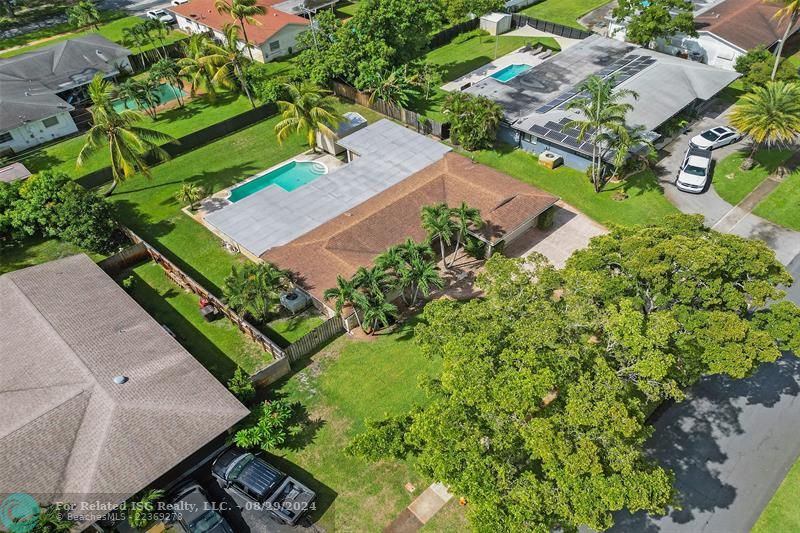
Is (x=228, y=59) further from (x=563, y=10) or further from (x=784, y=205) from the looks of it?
(x=784, y=205)

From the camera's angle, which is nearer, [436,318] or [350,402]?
[436,318]

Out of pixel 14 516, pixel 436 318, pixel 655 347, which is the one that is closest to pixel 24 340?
pixel 14 516

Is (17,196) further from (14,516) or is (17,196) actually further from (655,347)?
(655,347)

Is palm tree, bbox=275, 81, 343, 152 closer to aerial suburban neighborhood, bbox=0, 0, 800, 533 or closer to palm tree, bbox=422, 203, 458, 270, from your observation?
aerial suburban neighborhood, bbox=0, 0, 800, 533

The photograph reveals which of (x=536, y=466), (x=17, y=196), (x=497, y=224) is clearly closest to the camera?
(x=536, y=466)

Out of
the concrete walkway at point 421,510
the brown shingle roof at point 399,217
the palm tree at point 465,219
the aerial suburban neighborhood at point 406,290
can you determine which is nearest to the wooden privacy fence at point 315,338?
the aerial suburban neighborhood at point 406,290

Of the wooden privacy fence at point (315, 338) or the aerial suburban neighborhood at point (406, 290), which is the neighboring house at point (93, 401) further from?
the wooden privacy fence at point (315, 338)

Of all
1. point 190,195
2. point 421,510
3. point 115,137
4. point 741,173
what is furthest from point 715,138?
point 115,137

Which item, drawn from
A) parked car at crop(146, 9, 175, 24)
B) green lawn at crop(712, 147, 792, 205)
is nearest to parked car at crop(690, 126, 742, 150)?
green lawn at crop(712, 147, 792, 205)
